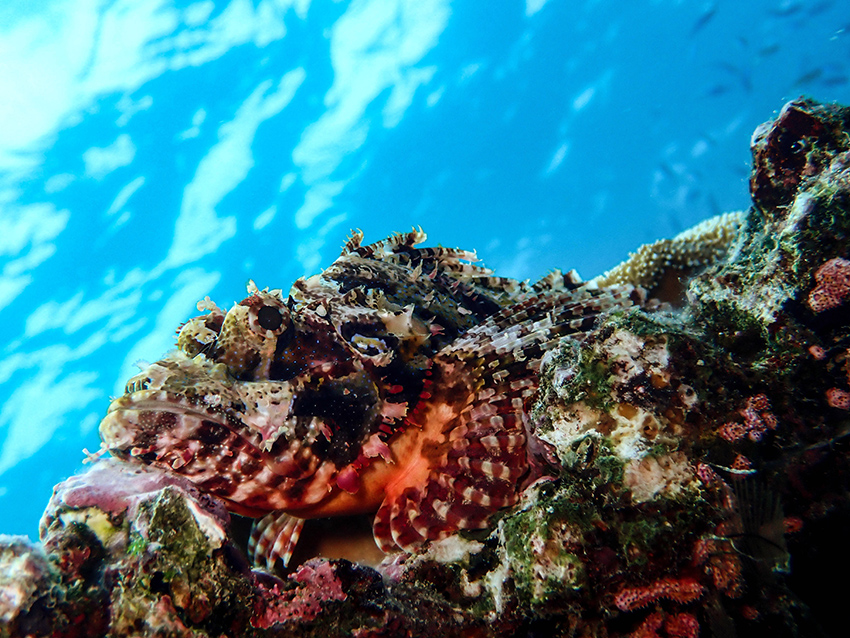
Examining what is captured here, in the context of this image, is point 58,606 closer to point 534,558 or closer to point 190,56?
Result: point 534,558

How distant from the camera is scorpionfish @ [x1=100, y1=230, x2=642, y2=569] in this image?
2.91 metres

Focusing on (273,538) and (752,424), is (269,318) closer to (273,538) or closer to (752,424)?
(273,538)

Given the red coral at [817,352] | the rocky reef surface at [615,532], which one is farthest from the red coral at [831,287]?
the red coral at [817,352]

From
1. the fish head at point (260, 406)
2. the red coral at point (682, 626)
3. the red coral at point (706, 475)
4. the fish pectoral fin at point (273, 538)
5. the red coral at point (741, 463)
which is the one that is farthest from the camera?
the fish pectoral fin at point (273, 538)

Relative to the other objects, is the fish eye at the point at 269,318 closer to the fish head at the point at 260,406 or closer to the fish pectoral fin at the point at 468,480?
the fish head at the point at 260,406

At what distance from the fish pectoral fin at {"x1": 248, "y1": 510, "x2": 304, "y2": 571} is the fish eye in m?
1.39

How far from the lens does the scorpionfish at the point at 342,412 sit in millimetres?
2912

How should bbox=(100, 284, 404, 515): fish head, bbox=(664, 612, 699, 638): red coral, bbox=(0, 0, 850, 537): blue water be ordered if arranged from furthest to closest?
bbox=(0, 0, 850, 537): blue water
bbox=(100, 284, 404, 515): fish head
bbox=(664, 612, 699, 638): red coral

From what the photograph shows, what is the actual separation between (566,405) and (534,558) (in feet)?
2.38

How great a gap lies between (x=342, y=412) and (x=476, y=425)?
94 centimetres

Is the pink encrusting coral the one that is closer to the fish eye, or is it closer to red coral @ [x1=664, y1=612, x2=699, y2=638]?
red coral @ [x1=664, y1=612, x2=699, y2=638]

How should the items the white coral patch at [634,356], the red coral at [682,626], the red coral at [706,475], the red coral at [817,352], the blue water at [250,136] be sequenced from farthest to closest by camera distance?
1. the blue water at [250,136]
2. the red coral at [817,352]
3. the white coral patch at [634,356]
4. the red coral at [706,475]
5. the red coral at [682,626]

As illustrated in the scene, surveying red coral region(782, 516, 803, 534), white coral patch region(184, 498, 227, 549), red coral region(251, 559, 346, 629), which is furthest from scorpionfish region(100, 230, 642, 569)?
red coral region(782, 516, 803, 534)

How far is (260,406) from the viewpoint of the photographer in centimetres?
298
